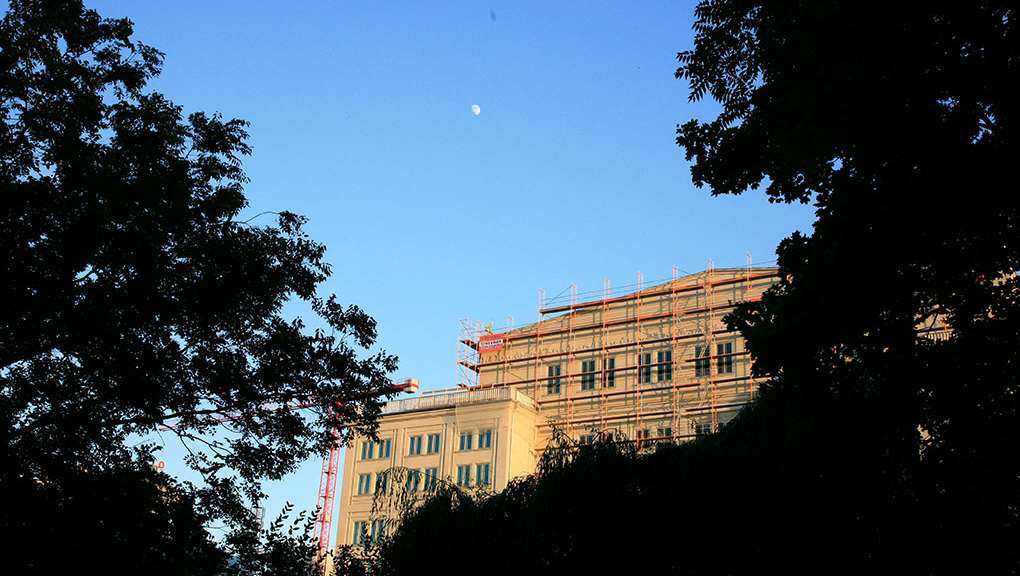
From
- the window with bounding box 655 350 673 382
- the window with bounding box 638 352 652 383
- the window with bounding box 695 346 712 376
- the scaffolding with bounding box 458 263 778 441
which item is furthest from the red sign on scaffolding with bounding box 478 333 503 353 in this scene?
the window with bounding box 695 346 712 376

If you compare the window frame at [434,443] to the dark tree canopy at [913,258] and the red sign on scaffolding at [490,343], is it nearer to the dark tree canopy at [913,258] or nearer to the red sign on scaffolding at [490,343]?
the red sign on scaffolding at [490,343]

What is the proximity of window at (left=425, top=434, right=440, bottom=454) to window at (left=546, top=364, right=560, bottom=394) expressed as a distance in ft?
24.1

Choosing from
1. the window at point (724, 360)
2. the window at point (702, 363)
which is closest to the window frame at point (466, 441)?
the window at point (702, 363)

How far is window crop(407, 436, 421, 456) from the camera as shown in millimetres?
55438

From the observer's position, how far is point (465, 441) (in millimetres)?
53844

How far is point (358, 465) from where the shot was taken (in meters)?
57.1

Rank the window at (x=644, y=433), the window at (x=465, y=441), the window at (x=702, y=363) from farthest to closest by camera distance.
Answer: the window at (x=465, y=441) < the window at (x=702, y=363) < the window at (x=644, y=433)

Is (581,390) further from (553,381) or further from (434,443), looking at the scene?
(434,443)

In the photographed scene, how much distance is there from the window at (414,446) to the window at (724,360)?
1845 centimetres

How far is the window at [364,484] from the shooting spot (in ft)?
184

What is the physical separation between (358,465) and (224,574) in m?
43.2

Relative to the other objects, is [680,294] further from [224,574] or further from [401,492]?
[224,574]

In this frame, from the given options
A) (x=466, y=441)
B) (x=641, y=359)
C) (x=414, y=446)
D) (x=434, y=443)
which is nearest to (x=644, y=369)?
(x=641, y=359)

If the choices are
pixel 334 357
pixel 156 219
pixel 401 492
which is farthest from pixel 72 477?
pixel 401 492
